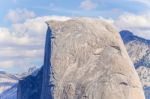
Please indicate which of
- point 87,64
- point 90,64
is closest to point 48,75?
point 87,64

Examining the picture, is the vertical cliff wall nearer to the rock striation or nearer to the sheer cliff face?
the rock striation

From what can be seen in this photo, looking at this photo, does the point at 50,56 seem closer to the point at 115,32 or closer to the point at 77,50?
the point at 77,50

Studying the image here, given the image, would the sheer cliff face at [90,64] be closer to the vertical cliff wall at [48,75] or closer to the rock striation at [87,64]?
the rock striation at [87,64]

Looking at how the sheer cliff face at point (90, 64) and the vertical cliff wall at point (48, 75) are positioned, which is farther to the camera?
the vertical cliff wall at point (48, 75)

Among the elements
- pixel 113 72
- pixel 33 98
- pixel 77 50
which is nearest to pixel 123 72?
pixel 113 72

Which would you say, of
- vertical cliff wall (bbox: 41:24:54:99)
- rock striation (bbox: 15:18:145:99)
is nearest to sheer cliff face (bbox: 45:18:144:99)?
rock striation (bbox: 15:18:145:99)

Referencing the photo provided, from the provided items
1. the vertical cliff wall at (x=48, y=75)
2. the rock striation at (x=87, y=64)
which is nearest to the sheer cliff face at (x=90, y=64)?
the rock striation at (x=87, y=64)

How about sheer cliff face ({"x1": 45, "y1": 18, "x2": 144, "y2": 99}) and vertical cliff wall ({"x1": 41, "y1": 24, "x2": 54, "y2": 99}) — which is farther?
vertical cliff wall ({"x1": 41, "y1": 24, "x2": 54, "y2": 99})

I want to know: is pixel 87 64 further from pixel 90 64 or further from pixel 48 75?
pixel 48 75

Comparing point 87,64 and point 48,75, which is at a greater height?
point 87,64
